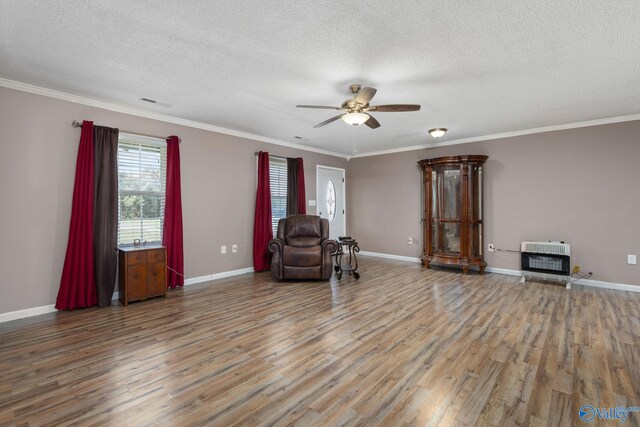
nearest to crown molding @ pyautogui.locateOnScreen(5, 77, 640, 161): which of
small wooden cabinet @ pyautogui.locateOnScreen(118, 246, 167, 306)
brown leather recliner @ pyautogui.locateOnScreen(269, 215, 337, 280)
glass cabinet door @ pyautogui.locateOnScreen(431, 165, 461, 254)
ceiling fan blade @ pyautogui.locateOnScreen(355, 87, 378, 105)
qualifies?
glass cabinet door @ pyautogui.locateOnScreen(431, 165, 461, 254)

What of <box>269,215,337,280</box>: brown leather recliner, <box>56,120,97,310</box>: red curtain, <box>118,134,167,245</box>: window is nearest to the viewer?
<box>56,120,97,310</box>: red curtain

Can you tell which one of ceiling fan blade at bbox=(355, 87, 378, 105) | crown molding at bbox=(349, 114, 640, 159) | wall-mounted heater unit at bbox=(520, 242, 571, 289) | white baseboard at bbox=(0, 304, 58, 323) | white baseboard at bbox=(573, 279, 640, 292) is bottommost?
white baseboard at bbox=(573, 279, 640, 292)

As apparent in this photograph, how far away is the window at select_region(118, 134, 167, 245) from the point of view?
Result: 12.7ft

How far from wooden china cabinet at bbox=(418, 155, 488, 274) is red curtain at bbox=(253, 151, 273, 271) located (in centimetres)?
301

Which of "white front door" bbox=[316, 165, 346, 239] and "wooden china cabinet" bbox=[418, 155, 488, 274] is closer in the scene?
"wooden china cabinet" bbox=[418, 155, 488, 274]

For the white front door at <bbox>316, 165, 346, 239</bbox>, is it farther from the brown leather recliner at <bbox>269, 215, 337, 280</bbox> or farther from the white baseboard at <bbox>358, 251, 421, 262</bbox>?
the brown leather recliner at <bbox>269, 215, 337, 280</bbox>

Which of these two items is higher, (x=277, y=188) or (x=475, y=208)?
(x=277, y=188)

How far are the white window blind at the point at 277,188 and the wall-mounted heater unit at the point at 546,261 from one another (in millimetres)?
4224

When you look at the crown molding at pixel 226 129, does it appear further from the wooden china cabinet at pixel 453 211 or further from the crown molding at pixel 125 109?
the wooden china cabinet at pixel 453 211

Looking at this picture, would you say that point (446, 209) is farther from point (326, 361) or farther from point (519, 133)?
point (326, 361)

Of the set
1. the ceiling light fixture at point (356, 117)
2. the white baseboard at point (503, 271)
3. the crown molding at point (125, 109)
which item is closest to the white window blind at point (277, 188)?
the crown molding at point (125, 109)

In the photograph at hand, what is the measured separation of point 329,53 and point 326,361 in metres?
2.50

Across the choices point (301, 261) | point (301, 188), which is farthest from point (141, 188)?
point (301, 188)

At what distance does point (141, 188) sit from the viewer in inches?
159
